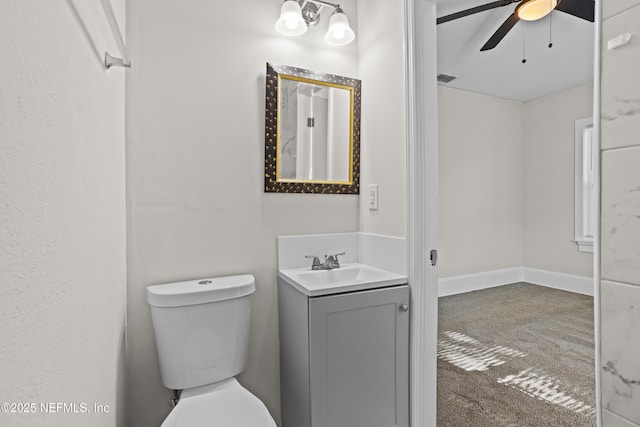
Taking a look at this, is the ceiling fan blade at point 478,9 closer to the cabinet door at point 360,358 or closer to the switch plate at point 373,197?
the switch plate at point 373,197

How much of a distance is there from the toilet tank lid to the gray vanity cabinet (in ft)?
0.80

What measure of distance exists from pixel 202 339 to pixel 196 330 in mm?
47

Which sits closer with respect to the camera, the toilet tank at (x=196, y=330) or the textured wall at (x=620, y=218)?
the textured wall at (x=620, y=218)

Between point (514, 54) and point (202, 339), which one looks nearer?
point (202, 339)

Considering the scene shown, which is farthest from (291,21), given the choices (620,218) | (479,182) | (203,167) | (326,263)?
(479,182)

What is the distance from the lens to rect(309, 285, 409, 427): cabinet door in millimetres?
1337

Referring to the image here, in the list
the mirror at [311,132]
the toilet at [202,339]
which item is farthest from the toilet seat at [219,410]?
the mirror at [311,132]

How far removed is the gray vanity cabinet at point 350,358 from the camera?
1.34 meters

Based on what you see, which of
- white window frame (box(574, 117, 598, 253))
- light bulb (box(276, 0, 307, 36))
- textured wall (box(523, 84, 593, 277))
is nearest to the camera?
light bulb (box(276, 0, 307, 36))

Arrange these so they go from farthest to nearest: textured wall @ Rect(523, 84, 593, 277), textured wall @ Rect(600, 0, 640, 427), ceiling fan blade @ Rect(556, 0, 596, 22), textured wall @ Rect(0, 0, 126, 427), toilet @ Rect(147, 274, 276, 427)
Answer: textured wall @ Rect(523, 84, 593, 277) < ceiling fan blade @ Rect(556, 0, 596, 22) < toilet @ Rect(147, 274, 276, 427) < textured wall @ Rect(600, 0, 640, 427) < textured wall @ Rect(0, 0, 126, 427)

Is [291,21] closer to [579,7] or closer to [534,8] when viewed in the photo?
[534,8]

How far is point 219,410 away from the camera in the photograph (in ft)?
3.95

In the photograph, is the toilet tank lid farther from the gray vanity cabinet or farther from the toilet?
the gray vanity cabinet

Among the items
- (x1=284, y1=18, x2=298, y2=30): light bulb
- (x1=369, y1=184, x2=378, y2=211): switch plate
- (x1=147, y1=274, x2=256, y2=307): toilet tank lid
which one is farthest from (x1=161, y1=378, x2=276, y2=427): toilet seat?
(x1=284, y1=18, x2=298, y2=30): light bulb
